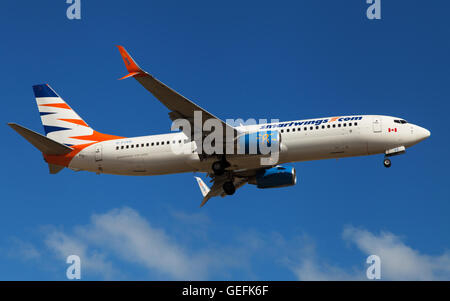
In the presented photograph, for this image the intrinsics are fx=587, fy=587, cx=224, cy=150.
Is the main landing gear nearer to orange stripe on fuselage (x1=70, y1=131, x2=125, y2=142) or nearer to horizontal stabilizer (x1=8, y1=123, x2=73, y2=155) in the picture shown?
orange stripe on fuselage (x1=70, y1=131, x2=125, y2=142)

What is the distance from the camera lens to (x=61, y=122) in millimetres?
49000

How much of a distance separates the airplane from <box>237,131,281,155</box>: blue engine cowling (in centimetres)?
7

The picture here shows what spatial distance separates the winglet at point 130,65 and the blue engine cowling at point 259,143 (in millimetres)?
10224

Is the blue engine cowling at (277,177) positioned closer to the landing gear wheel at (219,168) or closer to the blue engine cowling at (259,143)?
the landing gear wheel at (219,168)

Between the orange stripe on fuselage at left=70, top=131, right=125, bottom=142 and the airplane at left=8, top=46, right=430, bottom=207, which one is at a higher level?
the orange stripe on fuselage at left=70, top=131, right=125, bottom=142

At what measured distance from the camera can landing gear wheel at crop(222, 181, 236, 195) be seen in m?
47.0

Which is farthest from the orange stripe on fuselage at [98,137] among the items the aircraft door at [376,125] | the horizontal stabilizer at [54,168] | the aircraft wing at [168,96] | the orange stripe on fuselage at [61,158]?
the aircraft door at [376,125]

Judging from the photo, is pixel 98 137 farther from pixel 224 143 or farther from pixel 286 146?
pixel 286 146

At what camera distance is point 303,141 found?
1655 inches

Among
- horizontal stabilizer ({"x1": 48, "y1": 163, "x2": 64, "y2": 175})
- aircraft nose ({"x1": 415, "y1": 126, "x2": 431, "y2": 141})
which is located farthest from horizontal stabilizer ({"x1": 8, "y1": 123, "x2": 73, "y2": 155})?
aircraft nose ({"x1": 415, "y1": 126, "x2": 431, "y2": 141})

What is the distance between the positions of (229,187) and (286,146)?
23.0ft

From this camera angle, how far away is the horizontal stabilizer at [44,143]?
4247 cm
